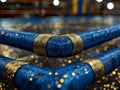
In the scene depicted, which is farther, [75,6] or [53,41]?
[75,6]

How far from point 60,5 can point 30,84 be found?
5369 millimetres

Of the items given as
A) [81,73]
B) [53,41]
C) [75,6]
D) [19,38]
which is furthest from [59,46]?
[75,6]

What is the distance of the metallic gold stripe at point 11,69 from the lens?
74 cm

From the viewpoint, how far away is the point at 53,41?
801mm

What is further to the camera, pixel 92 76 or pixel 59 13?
pixel 59 13

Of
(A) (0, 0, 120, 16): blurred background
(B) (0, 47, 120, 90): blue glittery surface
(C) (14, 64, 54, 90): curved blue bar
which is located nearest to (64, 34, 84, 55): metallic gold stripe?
(B) (0, 47, 120, 90): blue glittery surface

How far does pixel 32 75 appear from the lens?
26.3 inches

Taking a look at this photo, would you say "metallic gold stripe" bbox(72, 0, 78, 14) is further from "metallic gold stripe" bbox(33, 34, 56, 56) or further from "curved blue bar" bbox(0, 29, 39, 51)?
"metallic gold stripe" bbox(33, 34, 56, 56)

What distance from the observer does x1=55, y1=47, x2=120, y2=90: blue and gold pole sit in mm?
658

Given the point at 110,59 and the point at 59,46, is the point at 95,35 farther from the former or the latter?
the point at 59,46

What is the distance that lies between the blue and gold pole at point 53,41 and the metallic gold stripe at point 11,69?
125mm

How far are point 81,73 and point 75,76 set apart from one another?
0.04 metres

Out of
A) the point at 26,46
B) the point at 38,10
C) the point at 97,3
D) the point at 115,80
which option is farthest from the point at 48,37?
the point at 97,3

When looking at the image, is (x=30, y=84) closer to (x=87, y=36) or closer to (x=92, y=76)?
(x=92, y=76)
